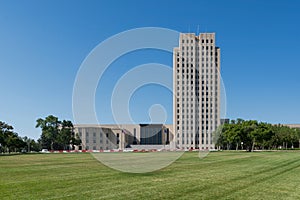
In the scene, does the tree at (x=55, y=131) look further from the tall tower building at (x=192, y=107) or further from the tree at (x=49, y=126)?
the tall tower building at (x=192, y=107)

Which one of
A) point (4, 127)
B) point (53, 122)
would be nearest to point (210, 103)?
point (53, 122)

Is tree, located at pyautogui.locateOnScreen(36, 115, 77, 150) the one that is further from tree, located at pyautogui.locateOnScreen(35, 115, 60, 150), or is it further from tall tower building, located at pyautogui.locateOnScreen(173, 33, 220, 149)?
tall tower building, located at pyautogui.locateOnScreen(173, 33, 220, 149)

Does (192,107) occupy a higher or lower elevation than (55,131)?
higher

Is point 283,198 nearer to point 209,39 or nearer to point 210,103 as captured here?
point 210,103

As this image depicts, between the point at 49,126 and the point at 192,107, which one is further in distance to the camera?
the point at 192,107

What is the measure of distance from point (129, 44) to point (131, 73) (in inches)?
87.5

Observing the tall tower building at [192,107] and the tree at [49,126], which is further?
the tall tower building at [192,107]

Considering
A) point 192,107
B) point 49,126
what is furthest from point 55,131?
point 192,107

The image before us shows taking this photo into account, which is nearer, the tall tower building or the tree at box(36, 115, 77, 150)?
the tree at box(36, 115, 77, 150)

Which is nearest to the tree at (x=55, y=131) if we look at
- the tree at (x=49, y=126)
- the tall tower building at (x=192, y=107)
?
the tree at (x=49, y=126)

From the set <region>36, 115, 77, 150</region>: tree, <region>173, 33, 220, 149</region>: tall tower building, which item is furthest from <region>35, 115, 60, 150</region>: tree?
<region>173, 33, 220, 149</region>: tall tower building

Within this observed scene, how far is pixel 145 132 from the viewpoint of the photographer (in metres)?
150

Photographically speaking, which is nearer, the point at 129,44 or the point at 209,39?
the point at 129,44

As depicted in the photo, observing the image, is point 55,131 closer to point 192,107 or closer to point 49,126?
point 49,126
